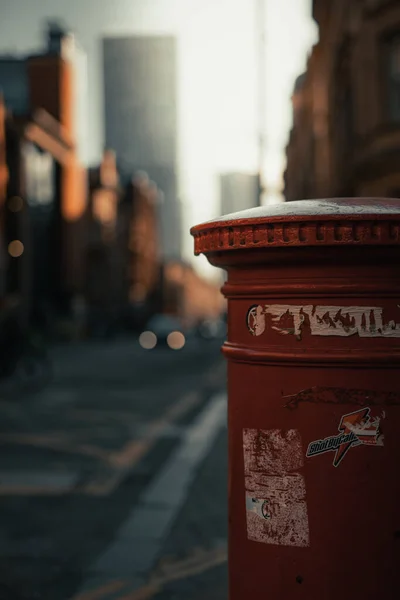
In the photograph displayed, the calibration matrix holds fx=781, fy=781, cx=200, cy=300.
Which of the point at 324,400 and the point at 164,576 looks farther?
the point at 164,576

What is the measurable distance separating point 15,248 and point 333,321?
113 ft

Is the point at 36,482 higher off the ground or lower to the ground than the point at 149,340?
higher

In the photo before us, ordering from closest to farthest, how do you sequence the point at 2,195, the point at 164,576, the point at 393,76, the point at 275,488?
1. the point at 275,488
2. the point at 164,576
3. the point at 393,76
4. the point at 2,195

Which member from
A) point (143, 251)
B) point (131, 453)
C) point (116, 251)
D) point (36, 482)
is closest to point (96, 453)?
point (131, 453)

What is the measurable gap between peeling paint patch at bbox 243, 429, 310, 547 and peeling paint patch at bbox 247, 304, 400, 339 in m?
0.28

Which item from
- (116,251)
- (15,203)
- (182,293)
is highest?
(15,203)

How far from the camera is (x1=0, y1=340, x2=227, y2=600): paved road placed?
446 centimetres

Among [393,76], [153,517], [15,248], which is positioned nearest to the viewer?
[153,517]

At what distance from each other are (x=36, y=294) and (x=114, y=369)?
23.9 metres

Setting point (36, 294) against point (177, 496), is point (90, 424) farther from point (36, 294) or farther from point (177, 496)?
point (36, 294)

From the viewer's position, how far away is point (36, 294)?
43.7 metres

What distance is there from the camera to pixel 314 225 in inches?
79.6

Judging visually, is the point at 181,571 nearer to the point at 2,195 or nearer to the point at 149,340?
the point at 2,195

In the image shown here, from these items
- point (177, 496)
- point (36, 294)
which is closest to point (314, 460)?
point (177, 496)
